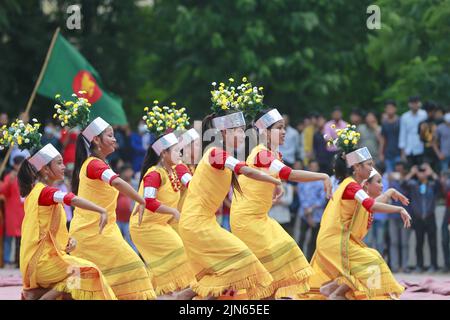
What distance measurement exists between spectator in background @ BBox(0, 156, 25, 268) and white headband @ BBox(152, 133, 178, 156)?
5669mm

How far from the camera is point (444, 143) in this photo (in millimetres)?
18172

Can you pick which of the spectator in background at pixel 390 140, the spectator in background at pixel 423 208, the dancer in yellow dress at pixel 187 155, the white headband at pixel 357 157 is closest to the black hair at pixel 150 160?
the dancer in yellow dress at pixel 187 155

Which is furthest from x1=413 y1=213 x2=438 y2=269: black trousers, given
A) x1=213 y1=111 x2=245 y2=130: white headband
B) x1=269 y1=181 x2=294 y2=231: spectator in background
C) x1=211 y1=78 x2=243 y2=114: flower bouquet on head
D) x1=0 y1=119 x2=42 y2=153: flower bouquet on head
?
x1=0 y1=119 x2=42 y2=153: flower bouquet on head

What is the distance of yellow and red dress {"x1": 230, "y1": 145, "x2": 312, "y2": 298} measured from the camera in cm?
1212

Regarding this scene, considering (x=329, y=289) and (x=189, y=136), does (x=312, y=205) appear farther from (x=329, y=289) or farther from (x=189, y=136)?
(x=329, y=289)

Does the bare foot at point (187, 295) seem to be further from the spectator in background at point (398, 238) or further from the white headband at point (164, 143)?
the spectator in background at point (398, 238)

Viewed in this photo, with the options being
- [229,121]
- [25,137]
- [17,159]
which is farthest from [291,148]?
[25,137]

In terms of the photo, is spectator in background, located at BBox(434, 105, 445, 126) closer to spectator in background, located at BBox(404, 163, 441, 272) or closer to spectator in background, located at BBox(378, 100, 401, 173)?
spectator in background, located at BBox(378, 100, 401, 173)

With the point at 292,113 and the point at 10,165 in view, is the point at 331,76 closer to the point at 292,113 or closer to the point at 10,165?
the point at 292,113

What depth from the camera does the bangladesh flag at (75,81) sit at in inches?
752

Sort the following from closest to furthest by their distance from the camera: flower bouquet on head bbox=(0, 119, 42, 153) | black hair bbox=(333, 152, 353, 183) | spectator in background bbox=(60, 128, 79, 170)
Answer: flower bouquet on head bbox=(0, 119, 42, 153), black hair bbox=(333, 152, 353, 183), spectator in background bbox=(60, 128, 79, 170)

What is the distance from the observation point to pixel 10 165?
19281 mm

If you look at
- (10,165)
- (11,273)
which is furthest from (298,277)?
(10,165)

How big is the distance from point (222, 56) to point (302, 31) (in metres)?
1.57
